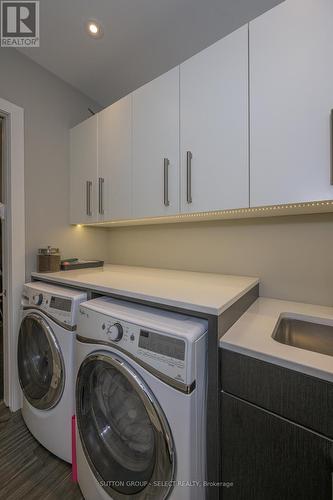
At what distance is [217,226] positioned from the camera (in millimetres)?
1558

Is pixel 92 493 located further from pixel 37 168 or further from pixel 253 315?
pixel 37 168

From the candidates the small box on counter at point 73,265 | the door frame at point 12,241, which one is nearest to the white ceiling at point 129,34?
the door frame at point 12,241

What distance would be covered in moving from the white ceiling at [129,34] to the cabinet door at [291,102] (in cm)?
41

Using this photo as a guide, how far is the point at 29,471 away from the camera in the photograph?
1132mm

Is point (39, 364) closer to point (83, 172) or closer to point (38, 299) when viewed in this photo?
point (38, 299)

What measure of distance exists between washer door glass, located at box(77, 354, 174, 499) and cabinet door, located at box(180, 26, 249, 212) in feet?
2.99

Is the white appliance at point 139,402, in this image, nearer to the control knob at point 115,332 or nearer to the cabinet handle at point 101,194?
the control knob at point 115,332

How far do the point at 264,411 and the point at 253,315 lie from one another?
1.42ft

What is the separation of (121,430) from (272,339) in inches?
31.1

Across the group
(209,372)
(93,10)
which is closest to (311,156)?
(209,372)

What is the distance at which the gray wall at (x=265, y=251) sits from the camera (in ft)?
3.93

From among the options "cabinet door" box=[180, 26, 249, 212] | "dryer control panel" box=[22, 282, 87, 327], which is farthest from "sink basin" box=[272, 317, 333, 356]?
"dryer control panel" box=[22, 282, 87, 327]

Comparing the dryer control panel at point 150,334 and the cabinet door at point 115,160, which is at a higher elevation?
the cabinet door at point 115,160

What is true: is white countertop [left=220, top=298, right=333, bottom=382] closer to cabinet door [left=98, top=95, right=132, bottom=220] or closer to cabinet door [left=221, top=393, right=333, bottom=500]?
cabinet door [left=221, top=393, right=333, bottom=500]
